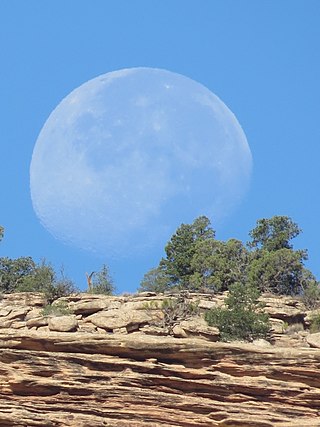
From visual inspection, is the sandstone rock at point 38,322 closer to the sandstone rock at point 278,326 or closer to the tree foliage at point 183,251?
the sandstone rock at point 278,326

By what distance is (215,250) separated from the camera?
216ft

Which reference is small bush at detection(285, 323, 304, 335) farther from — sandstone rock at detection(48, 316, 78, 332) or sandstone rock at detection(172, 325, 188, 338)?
sandstone rock at detection(48, 316, 78, 332)

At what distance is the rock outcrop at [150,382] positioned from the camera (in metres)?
24.8

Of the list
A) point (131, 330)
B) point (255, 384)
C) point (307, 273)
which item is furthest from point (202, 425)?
point (307, 273)

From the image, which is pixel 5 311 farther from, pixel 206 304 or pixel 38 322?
pixel 206 304

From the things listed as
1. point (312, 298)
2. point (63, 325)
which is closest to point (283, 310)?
point (312, 298)

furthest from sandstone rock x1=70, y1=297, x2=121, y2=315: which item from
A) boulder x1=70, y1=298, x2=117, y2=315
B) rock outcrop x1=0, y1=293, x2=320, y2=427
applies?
rock outcrop x1=0, y1=293, x2=320, y2=427

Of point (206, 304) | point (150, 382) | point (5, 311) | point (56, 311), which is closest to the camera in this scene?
point (150, 382)

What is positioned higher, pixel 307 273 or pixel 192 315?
pixel 307 273

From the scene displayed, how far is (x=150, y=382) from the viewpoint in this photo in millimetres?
25594

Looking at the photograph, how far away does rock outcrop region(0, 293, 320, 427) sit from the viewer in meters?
24.8

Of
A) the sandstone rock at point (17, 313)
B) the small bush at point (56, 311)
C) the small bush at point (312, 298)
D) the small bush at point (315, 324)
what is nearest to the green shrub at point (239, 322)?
the small bush at point (315, 324)

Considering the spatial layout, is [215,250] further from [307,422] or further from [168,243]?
[307,422]

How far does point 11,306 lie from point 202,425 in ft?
82.0
